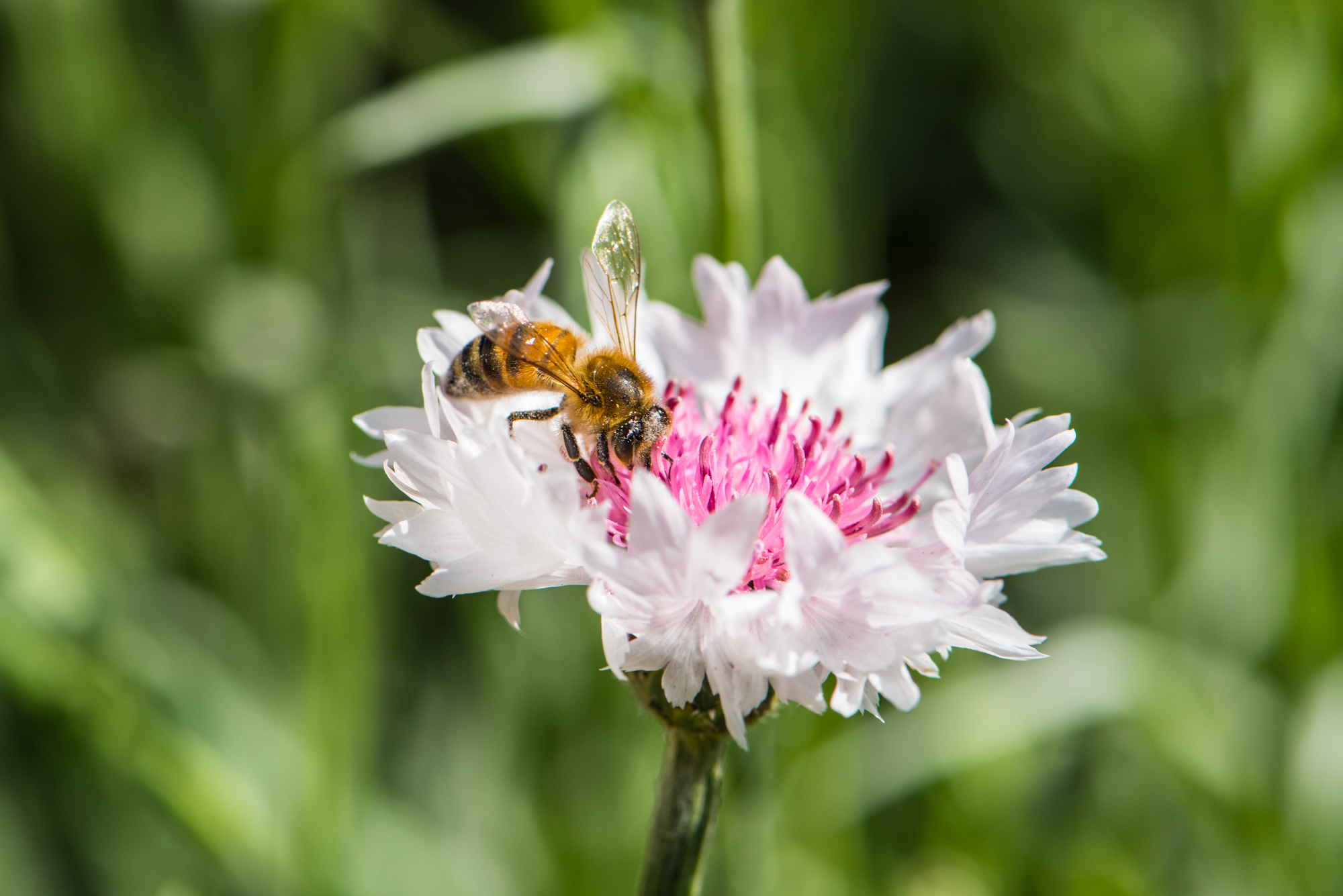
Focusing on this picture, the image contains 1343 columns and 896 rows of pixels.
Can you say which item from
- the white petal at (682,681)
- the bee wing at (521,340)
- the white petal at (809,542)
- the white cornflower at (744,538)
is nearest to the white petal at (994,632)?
the white cornflower at (744,538)

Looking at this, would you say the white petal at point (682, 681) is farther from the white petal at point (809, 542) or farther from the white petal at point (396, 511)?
the white petal at point (396, 511)

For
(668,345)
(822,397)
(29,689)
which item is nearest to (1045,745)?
(822,397)

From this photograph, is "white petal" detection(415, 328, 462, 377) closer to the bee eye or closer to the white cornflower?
the white cornflower

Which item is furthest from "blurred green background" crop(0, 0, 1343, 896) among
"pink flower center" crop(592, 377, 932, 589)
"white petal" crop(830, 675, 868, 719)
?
"white petal" crop(830, 675, 868, 719)

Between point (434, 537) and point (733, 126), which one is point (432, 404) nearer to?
point (434, 537)

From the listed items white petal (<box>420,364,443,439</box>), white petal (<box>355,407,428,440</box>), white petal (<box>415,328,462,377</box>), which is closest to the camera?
white petal (<box>420,364,443,439</box>)

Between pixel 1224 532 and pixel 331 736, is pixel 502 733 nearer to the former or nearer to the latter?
pixel 331 736

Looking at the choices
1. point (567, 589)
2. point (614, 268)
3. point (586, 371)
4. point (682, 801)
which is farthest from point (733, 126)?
point (567, 589)
